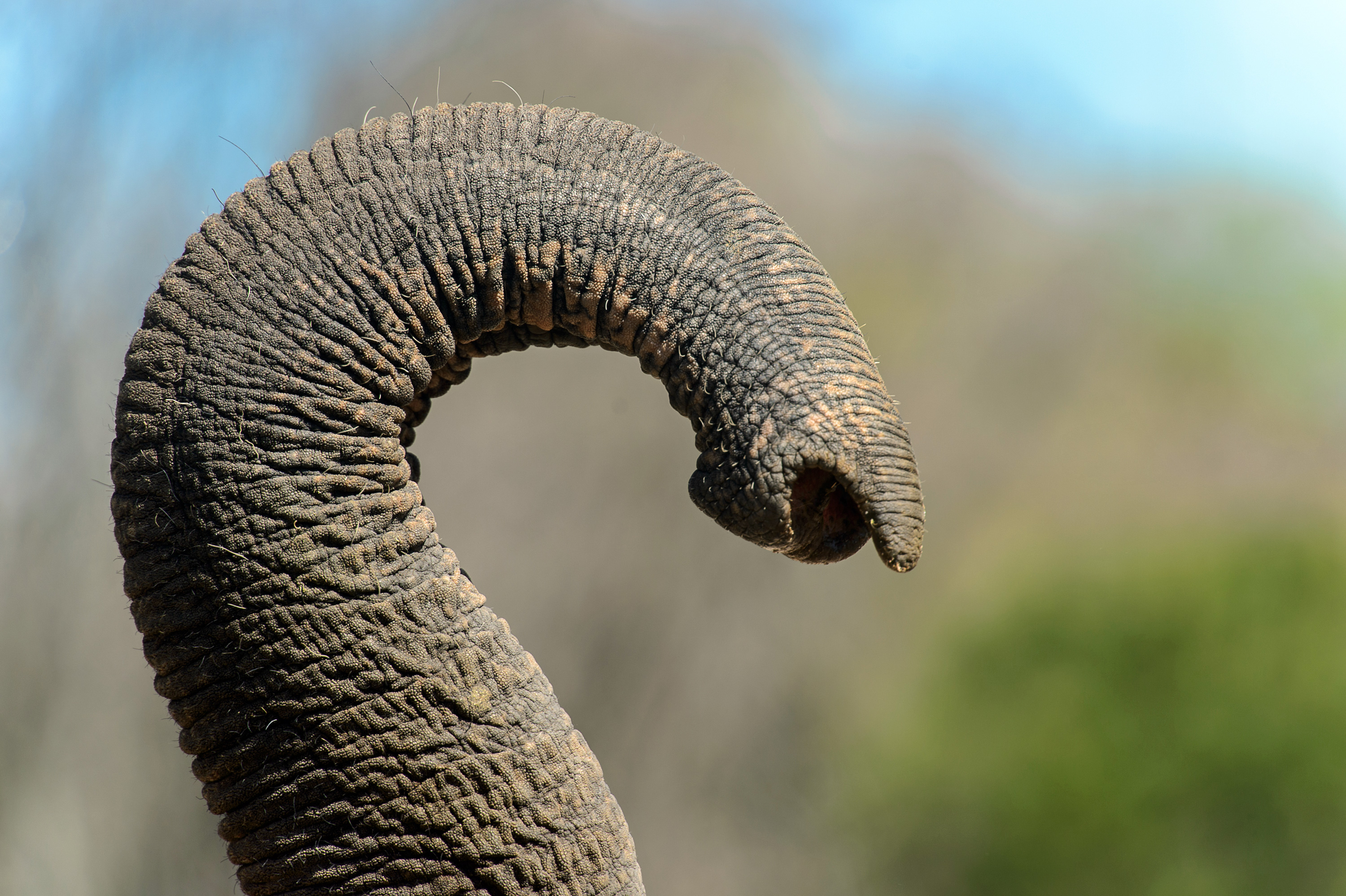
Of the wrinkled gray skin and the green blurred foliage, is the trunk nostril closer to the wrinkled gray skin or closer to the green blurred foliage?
the wrinkled gray skin

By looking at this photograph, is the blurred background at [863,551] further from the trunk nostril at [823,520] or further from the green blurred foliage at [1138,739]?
the trunk nostril at [823,520]

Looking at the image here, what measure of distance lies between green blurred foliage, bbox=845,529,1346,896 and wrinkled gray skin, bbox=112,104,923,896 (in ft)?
3.03

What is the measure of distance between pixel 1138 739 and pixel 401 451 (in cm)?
134

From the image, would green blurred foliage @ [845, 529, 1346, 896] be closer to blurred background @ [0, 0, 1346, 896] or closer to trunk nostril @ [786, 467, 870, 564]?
blurred background @ [0, 0, 1346, 896]

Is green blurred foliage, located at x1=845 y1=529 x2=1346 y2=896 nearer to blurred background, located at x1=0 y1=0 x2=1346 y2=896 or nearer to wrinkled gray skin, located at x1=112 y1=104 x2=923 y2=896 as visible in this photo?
blurred background, located at x1=0 y1=0 x2=1346 y2=896

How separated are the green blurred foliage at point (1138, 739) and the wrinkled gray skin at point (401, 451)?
92cm

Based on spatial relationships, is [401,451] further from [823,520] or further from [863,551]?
[863,551]

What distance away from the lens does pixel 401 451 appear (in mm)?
912

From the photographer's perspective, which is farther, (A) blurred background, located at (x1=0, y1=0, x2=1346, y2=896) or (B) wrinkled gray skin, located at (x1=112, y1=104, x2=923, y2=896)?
(A) blurred background, located at (x1=0, y1=0, x2=1346, y2=896)

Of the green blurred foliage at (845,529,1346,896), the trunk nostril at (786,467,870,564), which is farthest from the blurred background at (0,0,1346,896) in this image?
the trunk nostril at (786,467,870,564)

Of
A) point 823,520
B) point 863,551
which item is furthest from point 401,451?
point 863,551

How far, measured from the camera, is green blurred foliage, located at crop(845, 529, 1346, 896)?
150cm

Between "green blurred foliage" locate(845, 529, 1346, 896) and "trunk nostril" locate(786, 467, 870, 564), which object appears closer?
"trunk nostril" locate(786, 467, 870, 564)

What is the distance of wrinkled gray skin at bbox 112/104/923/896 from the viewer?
0.84m
